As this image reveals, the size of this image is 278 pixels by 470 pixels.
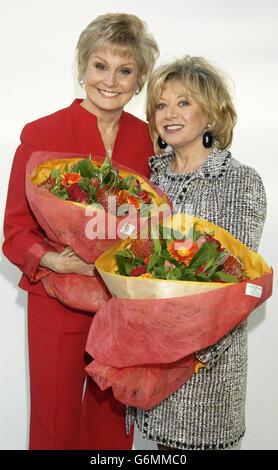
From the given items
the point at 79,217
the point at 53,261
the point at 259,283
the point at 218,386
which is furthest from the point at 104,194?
the point at 218,386

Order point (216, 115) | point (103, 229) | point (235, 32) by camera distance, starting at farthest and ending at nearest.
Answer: point (235, 32) < point (216, 115) < point (103, 229)

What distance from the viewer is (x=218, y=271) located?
158 cm

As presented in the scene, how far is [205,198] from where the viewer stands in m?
1.94

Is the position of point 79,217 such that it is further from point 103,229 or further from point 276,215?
point 276,215

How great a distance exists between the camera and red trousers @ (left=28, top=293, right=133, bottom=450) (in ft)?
7.06

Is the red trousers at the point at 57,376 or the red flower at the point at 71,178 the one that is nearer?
the red flower at the point at 71,178

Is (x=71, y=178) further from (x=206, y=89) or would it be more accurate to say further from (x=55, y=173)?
(x=206, y=89)

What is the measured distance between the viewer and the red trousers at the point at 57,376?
215 centimetres

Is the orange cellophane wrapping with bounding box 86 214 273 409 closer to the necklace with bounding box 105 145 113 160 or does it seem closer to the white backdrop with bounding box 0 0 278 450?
the necklace with bounding box 105 145 113 160

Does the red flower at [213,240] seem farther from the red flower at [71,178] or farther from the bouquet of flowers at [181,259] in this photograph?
the red flower at [71,178]

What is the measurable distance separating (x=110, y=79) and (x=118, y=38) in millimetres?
149

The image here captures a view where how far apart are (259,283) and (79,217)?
54 centimetres

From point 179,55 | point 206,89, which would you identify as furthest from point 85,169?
point 179,55

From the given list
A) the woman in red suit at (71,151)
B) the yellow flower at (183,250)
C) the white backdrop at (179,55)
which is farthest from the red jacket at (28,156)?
the white backdrop at (179,55)
